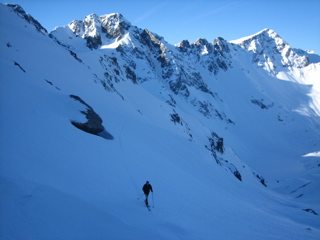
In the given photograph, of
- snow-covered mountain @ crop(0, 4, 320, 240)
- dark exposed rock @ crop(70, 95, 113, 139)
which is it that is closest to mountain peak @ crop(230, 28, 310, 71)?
snow-covered mountain @ crop(0, 4, 320, 240)

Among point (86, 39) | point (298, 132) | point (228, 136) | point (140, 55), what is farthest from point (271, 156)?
point (86, 39)

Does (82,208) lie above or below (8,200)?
above

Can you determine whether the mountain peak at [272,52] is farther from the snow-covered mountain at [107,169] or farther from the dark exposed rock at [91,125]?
the dark exposed rock at [91,125]

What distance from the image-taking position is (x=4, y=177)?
826cm

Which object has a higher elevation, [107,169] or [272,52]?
[272,52]

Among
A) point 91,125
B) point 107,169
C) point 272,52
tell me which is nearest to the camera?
point 107,169

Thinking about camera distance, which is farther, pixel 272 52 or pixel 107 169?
pixel 272 52

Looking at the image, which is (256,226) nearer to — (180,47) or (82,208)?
(82,208)

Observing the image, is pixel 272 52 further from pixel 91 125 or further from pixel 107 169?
pixel 107 169

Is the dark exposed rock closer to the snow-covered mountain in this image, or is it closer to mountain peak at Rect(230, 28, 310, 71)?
the snow-covered mountain

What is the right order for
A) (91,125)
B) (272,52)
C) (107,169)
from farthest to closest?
(272,52) → (91,125) → (107,169)

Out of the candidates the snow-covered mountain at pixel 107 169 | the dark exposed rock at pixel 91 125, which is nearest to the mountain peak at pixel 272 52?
the snow-covered mountain at pixel 107 169

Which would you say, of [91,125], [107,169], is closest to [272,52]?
[91,125]

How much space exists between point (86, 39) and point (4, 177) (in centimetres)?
11814
